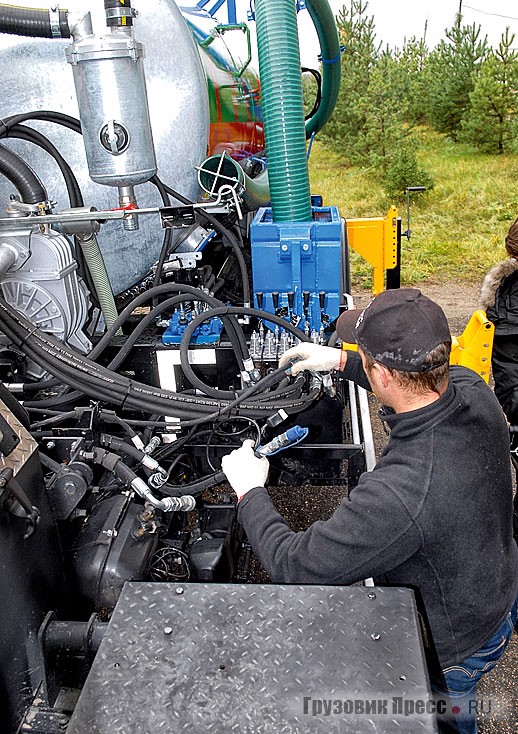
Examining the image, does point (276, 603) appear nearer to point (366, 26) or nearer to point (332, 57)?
point (332, 57)

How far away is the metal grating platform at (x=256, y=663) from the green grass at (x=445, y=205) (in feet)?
21.9

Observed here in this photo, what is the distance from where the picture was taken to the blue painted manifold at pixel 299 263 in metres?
2.56

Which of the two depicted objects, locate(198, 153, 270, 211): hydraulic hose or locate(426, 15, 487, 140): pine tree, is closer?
locate(198, 153, 270, 211): hydraulic hose

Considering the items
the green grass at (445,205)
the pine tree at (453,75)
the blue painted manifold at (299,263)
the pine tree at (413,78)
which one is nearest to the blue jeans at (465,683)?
the blue painted manifold at (299,263)

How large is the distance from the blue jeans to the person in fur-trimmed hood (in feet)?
3.74

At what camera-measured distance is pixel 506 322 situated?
109 inches

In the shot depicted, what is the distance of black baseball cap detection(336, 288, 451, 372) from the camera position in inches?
56.7

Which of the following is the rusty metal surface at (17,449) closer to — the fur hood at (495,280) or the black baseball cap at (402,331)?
the black baseball cap at (402,331)

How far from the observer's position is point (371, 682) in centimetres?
97

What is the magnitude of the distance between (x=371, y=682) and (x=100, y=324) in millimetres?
2166

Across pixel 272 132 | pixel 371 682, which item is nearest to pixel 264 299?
pixel 272 132

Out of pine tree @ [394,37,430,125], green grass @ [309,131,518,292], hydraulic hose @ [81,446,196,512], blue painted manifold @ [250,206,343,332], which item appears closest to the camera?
hydraulic hose @ [81,446,196,512]

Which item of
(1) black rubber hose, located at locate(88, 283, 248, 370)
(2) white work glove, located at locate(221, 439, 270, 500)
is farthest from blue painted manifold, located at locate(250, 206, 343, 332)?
(2) white work glove, located at locate(221, 439, 270, 500)

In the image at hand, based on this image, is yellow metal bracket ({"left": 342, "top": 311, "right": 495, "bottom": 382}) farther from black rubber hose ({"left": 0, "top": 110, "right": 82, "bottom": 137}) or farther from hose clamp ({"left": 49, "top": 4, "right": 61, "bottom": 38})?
hose clamp ({"left": 49, "top": 4, "right": 61, "bottom": 38})
